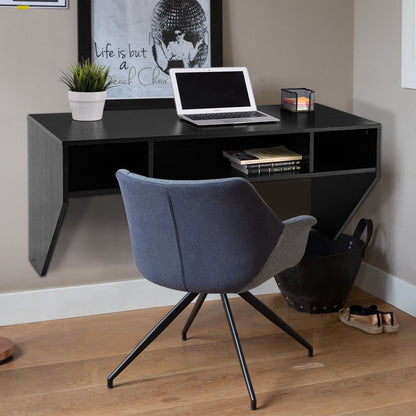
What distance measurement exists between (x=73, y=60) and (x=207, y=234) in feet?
3.70

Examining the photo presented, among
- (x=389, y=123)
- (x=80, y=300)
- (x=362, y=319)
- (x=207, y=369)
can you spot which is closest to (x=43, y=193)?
(x=80, y=300)

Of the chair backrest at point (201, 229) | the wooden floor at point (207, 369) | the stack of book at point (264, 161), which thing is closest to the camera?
the chair backrest at point (201, 229)

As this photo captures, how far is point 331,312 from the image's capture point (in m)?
3.15

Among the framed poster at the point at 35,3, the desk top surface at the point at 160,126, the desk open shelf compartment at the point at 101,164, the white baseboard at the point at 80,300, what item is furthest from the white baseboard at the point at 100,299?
the framed poster at the point at 35,3

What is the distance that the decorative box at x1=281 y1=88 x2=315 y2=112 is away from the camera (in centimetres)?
300

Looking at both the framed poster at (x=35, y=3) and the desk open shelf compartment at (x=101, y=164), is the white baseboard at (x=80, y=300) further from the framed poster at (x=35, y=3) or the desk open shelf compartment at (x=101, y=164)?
the framed poster at (x=35, y=3)

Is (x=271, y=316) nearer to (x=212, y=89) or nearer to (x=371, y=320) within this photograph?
(x=371, y=320)

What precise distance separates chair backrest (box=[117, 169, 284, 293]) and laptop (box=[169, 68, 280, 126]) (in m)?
0.60

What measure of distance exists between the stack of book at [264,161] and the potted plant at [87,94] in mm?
525

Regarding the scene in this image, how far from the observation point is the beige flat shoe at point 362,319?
115 inches

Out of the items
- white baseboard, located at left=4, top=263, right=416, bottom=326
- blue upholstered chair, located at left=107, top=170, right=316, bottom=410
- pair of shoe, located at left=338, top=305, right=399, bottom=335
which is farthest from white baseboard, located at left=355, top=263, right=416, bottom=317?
blue upholstered chair, located at left=107, top=170, right=316, bottom=410

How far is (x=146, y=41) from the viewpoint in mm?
3035

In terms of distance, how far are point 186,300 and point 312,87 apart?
1.31 m

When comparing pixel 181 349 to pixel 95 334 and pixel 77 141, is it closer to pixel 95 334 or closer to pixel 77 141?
pixel 95 334
